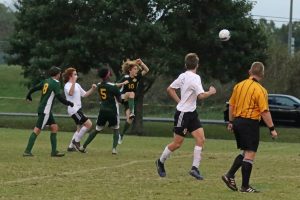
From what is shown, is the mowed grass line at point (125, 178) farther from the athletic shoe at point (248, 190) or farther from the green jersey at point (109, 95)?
the green jersey at point (109, 95)

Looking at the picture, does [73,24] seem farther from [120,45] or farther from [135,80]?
[135,80]

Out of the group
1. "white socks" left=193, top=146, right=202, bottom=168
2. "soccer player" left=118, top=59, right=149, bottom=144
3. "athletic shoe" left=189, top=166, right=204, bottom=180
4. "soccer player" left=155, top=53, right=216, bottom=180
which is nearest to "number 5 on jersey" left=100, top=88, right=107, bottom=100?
"soccer player" left=118, top=59, right=149, bottom=144

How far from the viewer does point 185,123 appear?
40.3 ft

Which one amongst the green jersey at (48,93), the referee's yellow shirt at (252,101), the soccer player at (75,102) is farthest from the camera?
the soccer player at (75,102)

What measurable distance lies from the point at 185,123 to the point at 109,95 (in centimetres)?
493

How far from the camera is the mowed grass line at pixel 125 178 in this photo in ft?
33.3

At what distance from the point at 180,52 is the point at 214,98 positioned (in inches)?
856

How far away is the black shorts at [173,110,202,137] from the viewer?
12.3m

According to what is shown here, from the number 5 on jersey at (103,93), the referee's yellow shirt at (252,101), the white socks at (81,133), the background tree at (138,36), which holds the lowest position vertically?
the white socks at (81,133)

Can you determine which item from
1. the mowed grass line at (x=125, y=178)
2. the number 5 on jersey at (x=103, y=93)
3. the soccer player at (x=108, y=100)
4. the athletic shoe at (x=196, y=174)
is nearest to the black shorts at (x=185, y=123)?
the athletic shoe at (x=196, y=174)

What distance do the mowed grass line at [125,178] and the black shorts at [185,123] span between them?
2.59ft

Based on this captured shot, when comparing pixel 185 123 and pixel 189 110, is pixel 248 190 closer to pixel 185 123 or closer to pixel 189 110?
pixel 185 123

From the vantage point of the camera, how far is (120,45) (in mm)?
32094

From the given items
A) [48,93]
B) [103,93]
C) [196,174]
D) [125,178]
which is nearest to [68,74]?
[103,93]
